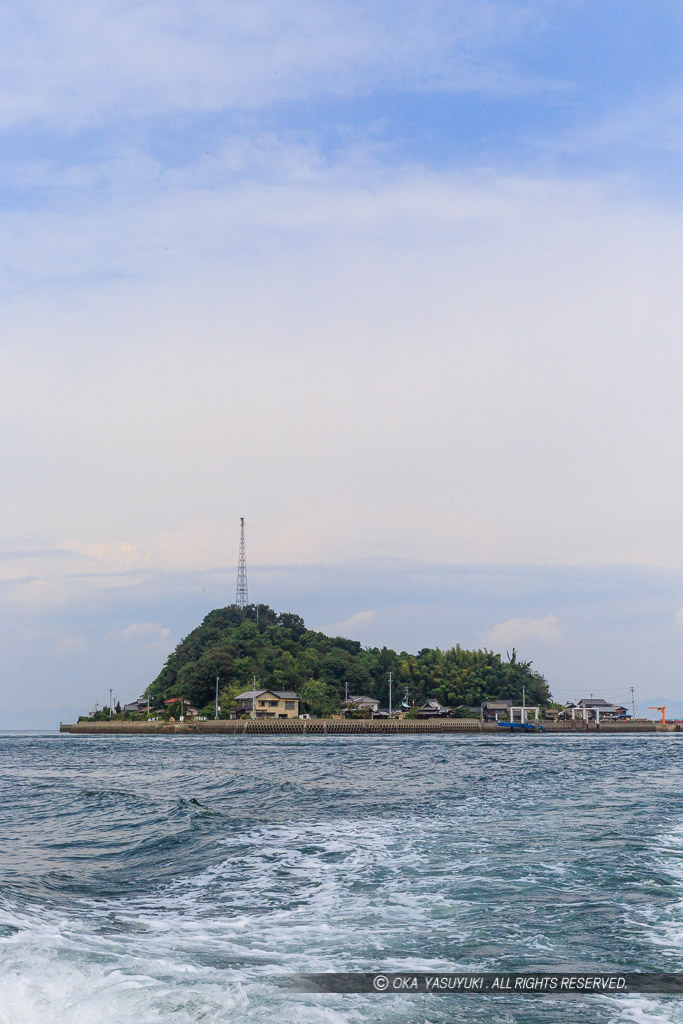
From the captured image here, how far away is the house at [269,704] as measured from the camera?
9938 centimetres

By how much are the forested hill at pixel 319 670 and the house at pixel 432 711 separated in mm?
7875

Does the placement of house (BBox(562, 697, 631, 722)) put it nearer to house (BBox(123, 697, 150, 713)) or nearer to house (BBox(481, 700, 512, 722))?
house (BBox(481, 700, 512, 722))

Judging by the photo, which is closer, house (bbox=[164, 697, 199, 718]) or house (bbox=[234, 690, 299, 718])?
house (bbox=[234, 690, 299, 718])

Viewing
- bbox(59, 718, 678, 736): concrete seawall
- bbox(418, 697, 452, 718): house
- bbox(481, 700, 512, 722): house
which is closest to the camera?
bbox(59, 718, 678, 736): concrete seawall

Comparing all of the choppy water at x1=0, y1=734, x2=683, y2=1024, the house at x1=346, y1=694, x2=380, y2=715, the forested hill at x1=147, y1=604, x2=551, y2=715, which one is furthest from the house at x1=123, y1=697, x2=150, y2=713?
the choppy water at x1=0, y1=734, x2=683, y2=1024

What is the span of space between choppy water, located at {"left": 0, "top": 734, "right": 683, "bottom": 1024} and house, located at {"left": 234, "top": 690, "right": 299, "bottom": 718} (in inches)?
3128

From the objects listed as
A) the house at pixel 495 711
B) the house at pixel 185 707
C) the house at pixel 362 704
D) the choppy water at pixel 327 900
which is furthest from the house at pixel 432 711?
the choppy water at pixel 327 900

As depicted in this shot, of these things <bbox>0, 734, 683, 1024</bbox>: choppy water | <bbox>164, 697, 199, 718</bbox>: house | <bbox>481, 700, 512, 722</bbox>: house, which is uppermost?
<bbox>0, 734, 683, 1024</bbox>: choppy water

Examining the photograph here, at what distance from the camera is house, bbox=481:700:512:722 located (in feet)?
385

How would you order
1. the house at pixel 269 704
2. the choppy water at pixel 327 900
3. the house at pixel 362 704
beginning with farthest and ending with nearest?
Answer: 1. the house at pixel 362 704
2. the house at pixel 269 704
3. the choppy water at pixel 327 900

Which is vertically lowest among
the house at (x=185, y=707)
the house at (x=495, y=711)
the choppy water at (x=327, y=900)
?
the house at (x=495, y=711)

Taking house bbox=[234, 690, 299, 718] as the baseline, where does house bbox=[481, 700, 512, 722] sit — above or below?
below

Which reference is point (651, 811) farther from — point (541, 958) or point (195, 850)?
point (541, 958)

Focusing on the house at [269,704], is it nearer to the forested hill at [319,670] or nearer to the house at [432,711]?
the forested hill at [319,670]
